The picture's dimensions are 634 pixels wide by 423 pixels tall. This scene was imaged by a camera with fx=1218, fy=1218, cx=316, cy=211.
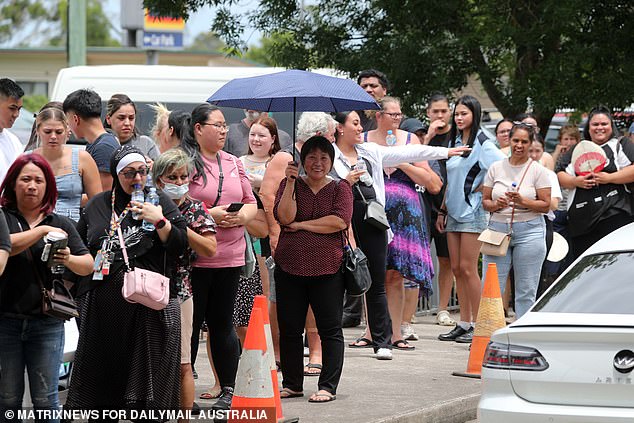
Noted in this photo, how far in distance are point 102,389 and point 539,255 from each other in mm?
5349

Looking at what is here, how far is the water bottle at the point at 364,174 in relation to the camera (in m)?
10.0

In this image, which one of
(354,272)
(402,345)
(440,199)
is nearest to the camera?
(354,272)

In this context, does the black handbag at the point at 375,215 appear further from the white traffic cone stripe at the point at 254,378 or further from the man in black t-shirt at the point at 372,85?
the white traffic cone stripe at the point at 254,378

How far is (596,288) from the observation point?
675cm

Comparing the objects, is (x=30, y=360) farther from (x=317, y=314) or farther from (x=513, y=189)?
(x=513, y=189)

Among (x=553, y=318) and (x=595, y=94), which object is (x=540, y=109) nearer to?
(x=595, y=94)

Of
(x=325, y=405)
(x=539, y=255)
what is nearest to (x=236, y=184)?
(x=325, y=405)

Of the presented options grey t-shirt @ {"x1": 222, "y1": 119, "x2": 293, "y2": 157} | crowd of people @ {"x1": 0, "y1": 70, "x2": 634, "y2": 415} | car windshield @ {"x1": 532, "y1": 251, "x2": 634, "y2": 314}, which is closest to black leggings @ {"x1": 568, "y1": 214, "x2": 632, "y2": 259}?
crowd of people @ {"x1": 0, "y1": 70, "x2": 634, "y2": 415}

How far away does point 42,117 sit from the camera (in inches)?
324

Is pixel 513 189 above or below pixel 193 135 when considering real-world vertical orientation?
below

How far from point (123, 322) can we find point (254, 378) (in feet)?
2.96

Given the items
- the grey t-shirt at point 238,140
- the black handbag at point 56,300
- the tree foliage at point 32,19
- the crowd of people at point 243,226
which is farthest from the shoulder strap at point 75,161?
the tree foliage at point 32,19

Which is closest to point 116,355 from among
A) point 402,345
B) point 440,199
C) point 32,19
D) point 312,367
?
point 312,367

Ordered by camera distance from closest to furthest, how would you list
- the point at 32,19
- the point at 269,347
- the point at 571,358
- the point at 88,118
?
the point at 571,358 → the point at 269,347 → the point at 88,118 → the point at 32,19
